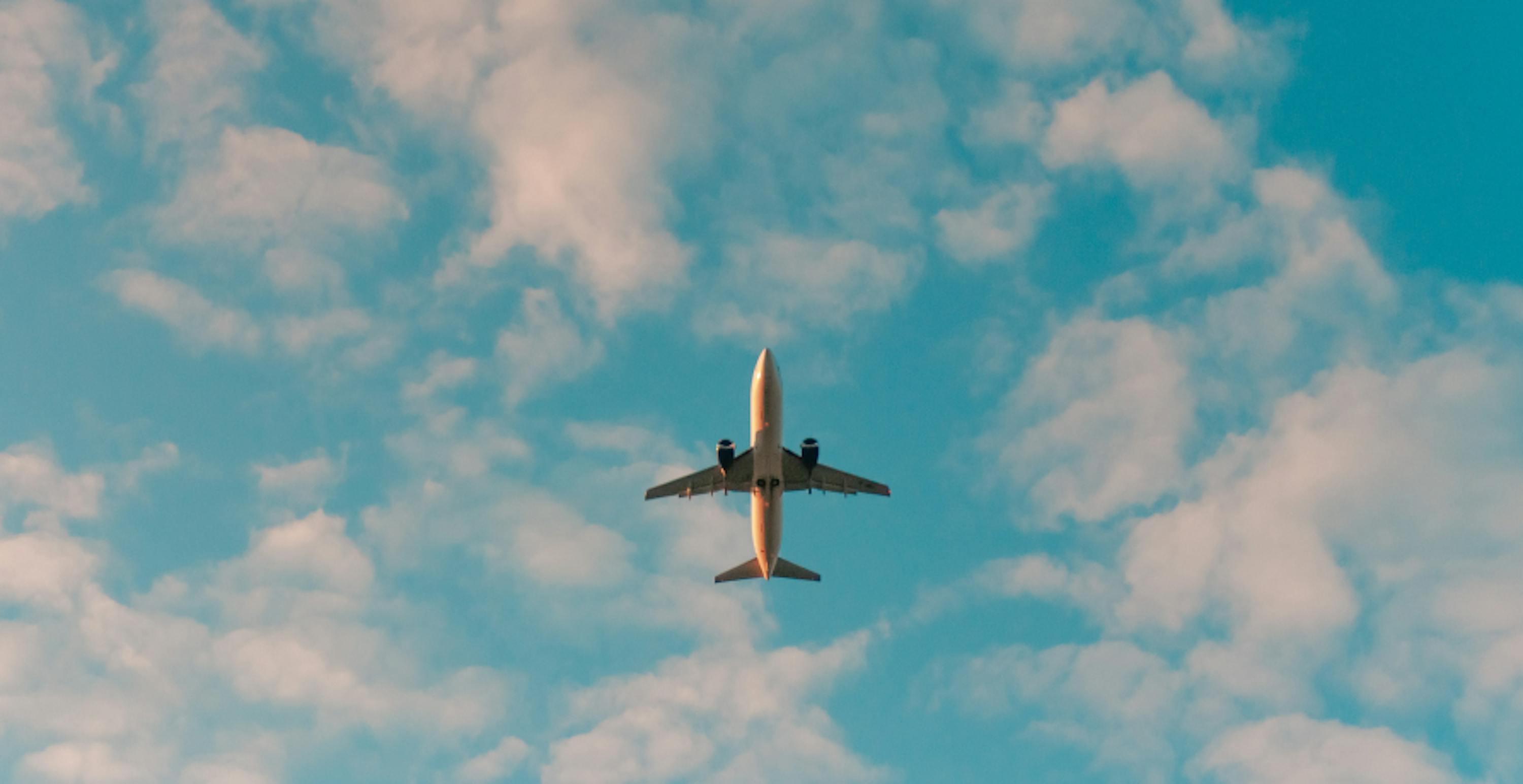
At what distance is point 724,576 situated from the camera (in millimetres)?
102562

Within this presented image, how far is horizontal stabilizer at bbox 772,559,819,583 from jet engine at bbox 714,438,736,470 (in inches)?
525

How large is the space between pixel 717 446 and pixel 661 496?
8954 mm

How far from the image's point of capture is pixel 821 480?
98188 millimetres

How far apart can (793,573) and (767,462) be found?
16.9 metres

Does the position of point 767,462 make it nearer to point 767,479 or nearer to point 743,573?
point 767,479

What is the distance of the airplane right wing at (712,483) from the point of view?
94250mm

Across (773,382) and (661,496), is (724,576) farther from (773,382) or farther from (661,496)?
(773,382)

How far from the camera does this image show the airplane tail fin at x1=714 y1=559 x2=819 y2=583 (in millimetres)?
102062

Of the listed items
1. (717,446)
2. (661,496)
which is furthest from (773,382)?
(661,496)

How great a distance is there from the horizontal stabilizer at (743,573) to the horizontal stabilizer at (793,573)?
171cm

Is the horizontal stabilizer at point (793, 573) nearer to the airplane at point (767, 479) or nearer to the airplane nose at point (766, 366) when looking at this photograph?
the airplane at point (767, 479)

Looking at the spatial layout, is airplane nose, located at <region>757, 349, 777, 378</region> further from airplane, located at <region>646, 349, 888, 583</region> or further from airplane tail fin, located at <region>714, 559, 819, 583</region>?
airplane tail fin, located at <region>714, 559, 819, 583</region>

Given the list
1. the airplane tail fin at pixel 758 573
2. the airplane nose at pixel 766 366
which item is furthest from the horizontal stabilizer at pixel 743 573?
the airplane nose at pixel 766 366

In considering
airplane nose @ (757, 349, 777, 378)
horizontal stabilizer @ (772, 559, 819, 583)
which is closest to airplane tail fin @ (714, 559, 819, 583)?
→ horizontal stabilizer @ (772, 559, 819, 583)
